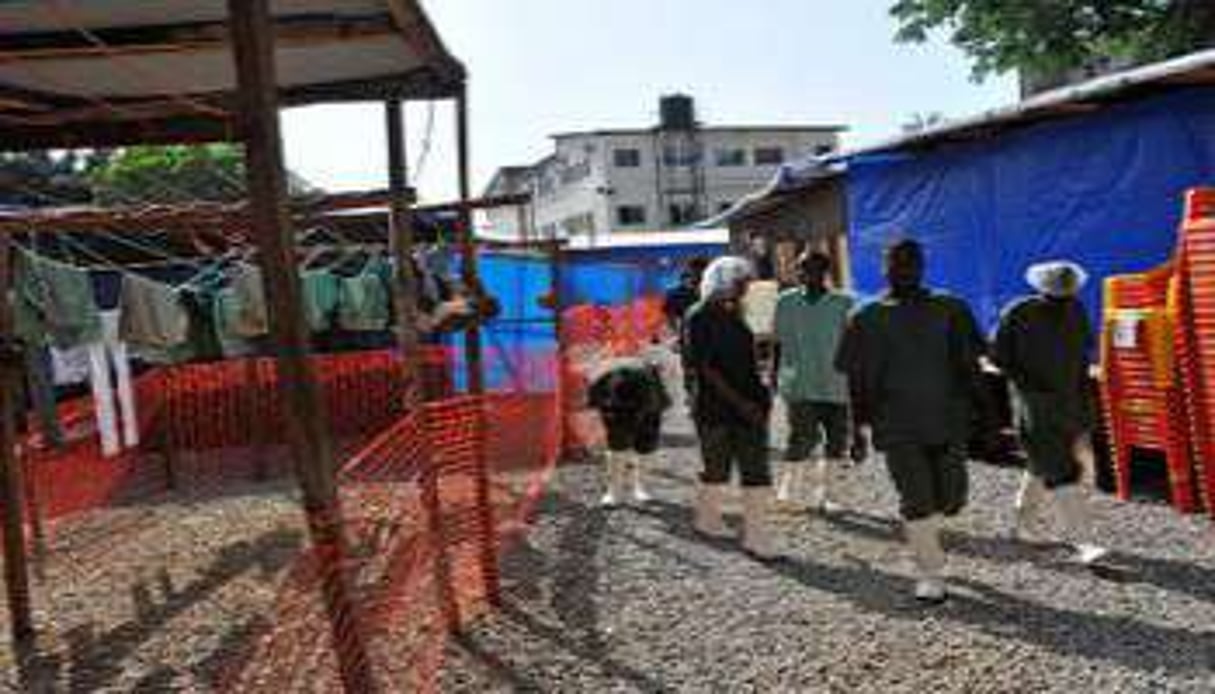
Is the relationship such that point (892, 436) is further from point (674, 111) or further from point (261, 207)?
point (674, 111)

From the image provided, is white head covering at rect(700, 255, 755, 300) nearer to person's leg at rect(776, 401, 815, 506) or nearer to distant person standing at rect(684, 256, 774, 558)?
distant person standing at rect(684, 256, 774, 558)

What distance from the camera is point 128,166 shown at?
1901 inches

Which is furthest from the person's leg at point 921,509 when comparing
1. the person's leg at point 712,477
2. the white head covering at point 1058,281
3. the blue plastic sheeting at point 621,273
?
the blue plastic sheeting at point 621,273

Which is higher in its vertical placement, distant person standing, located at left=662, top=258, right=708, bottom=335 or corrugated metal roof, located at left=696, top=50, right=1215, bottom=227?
corrugated metal roof, located at left=696, top=50, right=1215, bottom=227

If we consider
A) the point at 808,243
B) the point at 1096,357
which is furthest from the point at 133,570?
the point at 808,243

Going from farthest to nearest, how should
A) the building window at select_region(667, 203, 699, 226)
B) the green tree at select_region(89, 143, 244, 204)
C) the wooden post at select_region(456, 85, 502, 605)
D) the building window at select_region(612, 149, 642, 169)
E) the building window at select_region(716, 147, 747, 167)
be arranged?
1. the building window at select_region(716, 147, 747, 167)
2. the building window at select_region(667, 203, 699, 226)
3. the building window at select_region(612, 149, 642, 169)
4. the green tree at select_region(89, 143, 244, 204)
5. the wooden post at select_region(456, 85, 502, 605)

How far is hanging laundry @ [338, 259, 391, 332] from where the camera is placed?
16734mm

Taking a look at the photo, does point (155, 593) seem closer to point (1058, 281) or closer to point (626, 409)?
point (626, 409)

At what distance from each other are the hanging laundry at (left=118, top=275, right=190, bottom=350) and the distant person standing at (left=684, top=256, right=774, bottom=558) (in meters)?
7.71

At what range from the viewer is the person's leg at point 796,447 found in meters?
9.61

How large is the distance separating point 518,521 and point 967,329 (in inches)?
170

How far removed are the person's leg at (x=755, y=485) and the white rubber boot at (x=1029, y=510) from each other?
1412mm

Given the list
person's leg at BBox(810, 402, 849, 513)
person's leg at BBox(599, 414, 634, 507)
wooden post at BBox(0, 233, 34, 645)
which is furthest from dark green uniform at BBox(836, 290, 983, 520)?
wooden post at BBox(0, 233, 34, 645)

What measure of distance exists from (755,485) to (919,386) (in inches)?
64.1
